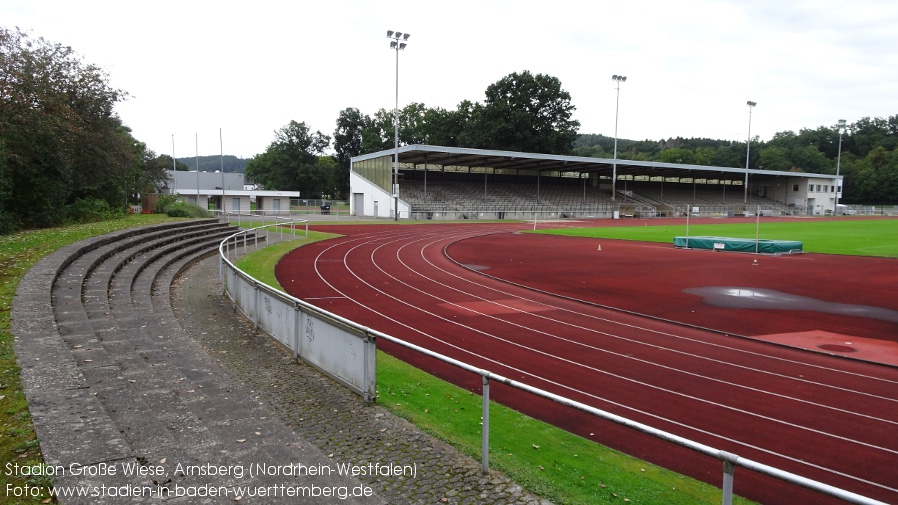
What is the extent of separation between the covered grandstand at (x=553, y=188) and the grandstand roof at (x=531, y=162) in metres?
0.12

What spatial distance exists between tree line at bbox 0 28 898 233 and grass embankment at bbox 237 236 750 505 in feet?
65.5

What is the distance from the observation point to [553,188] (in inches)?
3061

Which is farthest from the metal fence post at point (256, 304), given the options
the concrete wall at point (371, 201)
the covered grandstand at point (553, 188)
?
the concrete wall at point (371, 201)

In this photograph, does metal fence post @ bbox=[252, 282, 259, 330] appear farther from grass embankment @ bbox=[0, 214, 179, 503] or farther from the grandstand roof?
the grandstand roof

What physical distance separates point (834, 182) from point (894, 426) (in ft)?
367

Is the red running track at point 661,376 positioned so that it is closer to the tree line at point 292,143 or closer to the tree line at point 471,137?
the tree line at point 292,143

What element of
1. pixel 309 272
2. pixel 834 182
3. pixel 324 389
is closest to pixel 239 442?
pixel 324 389

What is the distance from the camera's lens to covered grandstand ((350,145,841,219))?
6125 centimetres

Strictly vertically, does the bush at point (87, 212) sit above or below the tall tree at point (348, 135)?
below

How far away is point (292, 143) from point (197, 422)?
99.1 meters

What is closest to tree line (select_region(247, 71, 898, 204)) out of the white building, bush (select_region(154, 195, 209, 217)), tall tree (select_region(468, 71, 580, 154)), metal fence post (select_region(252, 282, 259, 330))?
tall tree (select_region(468, 71, 580, 154))

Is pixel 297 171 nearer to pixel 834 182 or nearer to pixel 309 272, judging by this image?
pixel 309 272

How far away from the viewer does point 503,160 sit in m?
68.2

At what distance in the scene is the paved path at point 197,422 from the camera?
15.8ft
